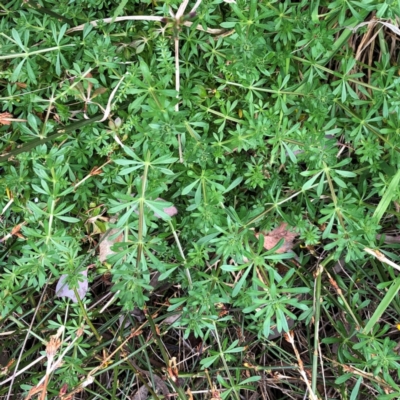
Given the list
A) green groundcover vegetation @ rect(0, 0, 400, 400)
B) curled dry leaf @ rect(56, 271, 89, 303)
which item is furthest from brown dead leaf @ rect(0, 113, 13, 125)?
curled dry leaf @ rect(56, 271, 89, 303)

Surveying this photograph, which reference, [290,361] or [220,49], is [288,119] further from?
[290,361]

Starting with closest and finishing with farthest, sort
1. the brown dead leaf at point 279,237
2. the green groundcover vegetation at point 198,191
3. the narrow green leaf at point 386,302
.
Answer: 1. the green groundcover vegetation at point 198,191
2. the narrow green leaf at point 386,302
3. the brown dead leaf at point 279,237

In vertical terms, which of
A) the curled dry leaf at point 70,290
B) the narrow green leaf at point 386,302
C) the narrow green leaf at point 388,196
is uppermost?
the narrow green leaf at point 388,196

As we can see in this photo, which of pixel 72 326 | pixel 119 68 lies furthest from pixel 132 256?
pixel 119 68

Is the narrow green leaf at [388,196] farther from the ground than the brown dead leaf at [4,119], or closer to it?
closer to it

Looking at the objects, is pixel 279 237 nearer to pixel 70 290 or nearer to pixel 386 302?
pixel 386 302

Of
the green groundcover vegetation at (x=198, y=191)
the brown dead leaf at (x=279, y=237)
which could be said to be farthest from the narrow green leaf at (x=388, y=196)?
the brown dead leaf at (x=279, y=237)

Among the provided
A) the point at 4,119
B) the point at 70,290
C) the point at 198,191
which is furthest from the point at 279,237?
the point at 4,119

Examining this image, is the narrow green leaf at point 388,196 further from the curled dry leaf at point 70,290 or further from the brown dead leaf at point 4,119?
the brown dead leaf at point 4,119
